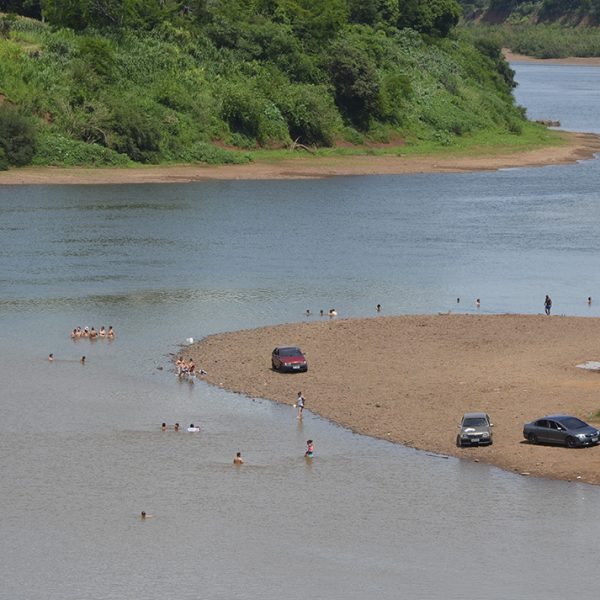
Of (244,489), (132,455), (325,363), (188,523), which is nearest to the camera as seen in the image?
(188,523)

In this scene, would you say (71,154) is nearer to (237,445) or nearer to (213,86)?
(213,86)

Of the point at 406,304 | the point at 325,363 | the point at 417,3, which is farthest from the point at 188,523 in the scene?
the point at 417,3

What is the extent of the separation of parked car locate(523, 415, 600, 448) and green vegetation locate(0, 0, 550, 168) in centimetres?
8803

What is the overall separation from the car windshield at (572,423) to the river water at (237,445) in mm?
3243

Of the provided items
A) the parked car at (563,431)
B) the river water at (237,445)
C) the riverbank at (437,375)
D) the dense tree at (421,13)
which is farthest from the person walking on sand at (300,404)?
the dense tree at (421,13)

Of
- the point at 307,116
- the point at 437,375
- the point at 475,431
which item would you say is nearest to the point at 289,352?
the point at 437,375

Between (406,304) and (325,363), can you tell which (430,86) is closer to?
(406,304)

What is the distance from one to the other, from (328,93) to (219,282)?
76728 mm

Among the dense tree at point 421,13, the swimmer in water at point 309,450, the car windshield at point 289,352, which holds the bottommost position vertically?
the swimmer in water at point 309,450

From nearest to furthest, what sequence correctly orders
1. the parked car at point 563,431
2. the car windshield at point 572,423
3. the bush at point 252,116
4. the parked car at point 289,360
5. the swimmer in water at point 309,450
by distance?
the parked car at point 563,431 → the car windshield at point 572,423 → the swimmer in water at point 309,450 → the parked car at point 289,360 → the bush at point 252,116

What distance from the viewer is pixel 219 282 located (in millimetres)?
92688

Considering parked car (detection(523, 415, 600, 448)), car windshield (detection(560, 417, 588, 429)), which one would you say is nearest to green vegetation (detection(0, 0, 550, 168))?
parked car (detection(523, 415, 600, 448))

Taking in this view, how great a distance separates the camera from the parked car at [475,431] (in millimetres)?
57875

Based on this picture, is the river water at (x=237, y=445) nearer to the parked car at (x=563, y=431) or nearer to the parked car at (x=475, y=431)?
the parked car at (x=475, y=431)
